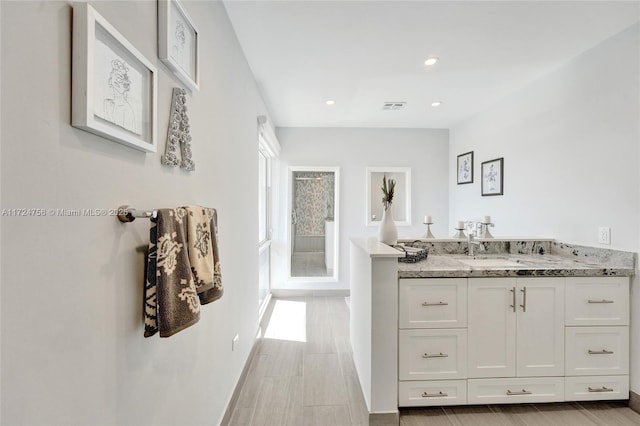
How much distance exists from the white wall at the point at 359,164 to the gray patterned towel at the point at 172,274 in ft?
11.5

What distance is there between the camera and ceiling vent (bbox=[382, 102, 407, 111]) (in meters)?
3.58

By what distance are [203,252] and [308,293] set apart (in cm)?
359

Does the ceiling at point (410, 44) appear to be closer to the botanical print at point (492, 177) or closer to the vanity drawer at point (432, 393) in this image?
the botanical print at point (492, 177)

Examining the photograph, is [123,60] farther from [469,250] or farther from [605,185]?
[605,185]

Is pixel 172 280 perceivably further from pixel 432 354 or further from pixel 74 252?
pixel 432 354

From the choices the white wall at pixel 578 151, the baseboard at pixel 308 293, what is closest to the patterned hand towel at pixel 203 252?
the white wall at pixel 578 151

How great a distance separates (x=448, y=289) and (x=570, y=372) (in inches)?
39.0

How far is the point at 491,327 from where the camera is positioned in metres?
1.98

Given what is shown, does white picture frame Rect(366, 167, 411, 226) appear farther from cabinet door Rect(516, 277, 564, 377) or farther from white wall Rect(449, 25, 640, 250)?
cabinet door Rect(516, 277, 564, 377)

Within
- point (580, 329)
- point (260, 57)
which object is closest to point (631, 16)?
point (580, 329)

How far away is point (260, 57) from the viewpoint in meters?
2.50

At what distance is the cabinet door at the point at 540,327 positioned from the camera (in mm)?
1994

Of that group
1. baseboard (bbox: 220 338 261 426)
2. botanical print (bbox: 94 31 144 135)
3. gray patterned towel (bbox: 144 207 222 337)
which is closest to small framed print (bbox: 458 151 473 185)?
baseboard (bbox: 220 338 261 426)

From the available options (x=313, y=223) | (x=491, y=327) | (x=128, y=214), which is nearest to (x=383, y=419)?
(x=491, y=327)
